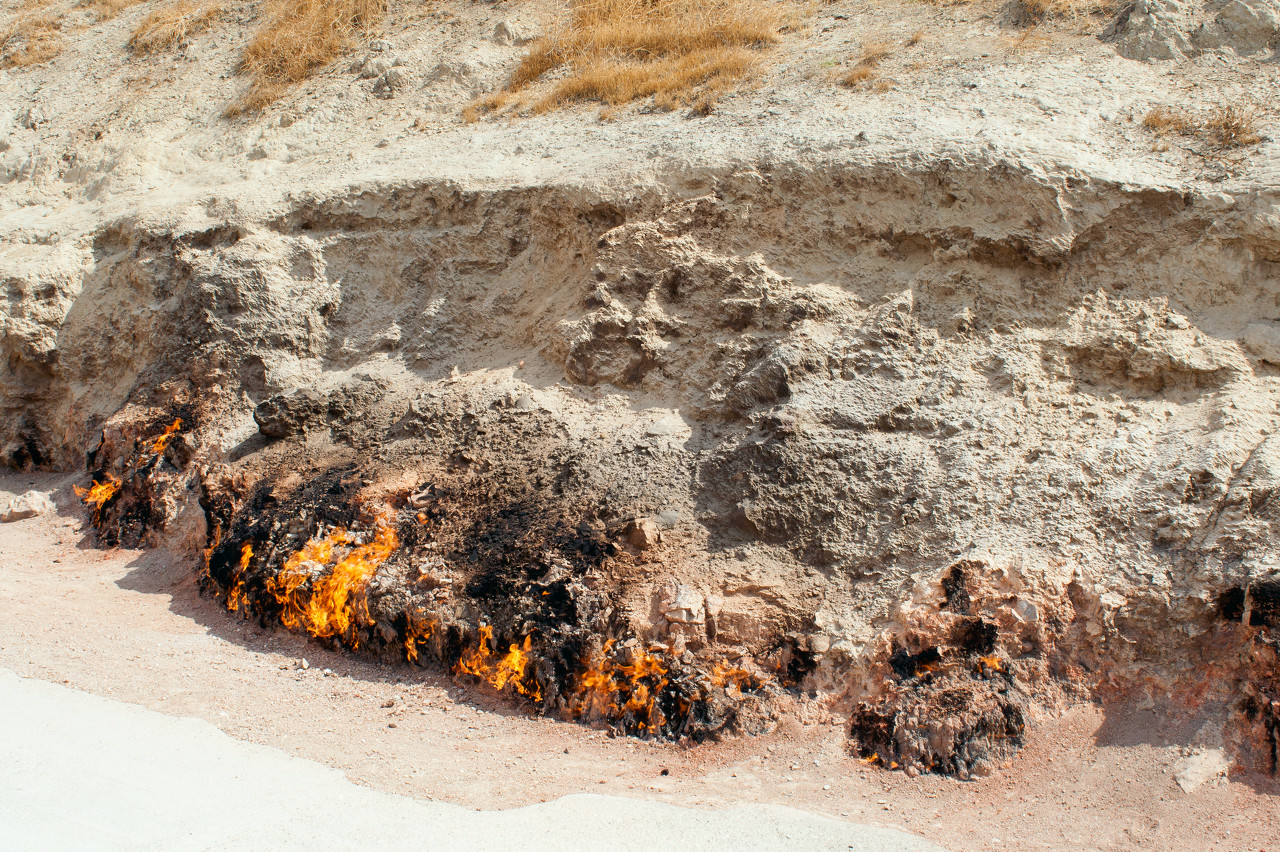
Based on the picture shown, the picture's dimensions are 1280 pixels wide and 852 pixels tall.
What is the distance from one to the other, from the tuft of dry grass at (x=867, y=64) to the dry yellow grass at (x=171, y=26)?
27.2ft

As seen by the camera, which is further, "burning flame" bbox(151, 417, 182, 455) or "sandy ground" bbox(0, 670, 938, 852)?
"burning flame" bbox(151, 417, 182, 455)

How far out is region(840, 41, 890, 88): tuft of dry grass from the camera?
7.32 m

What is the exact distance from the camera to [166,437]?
7.36 m

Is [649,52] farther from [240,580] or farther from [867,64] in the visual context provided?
[240,580]

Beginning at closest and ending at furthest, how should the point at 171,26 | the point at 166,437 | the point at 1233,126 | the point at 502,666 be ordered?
1. the point at 502,666
2. the point at 1233,126
3. the point at 166,437
4. the point at 171,26

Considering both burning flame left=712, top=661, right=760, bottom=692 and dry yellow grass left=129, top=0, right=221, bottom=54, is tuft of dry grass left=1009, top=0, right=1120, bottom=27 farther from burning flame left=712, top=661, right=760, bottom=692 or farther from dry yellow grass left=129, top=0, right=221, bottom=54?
dry yellow grass left=129, top=0, right=221, bottom=54

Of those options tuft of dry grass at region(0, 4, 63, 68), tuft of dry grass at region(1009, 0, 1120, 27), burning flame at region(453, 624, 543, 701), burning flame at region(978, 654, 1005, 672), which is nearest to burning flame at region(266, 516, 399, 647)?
burning flame at region(453, 624, 543, 701)

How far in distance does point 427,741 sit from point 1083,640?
3.53 m

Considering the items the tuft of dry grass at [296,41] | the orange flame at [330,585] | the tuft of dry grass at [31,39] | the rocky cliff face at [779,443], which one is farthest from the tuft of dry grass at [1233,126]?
the tuft of dry grass at [31,39]

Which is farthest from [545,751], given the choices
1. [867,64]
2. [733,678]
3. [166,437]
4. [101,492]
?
[867,64]

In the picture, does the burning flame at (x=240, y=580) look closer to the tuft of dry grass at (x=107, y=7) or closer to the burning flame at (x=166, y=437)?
the burning flame at (x=166, y=437)

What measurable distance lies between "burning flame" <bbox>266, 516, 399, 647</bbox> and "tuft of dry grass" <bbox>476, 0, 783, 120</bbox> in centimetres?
453

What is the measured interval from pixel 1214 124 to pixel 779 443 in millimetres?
3751

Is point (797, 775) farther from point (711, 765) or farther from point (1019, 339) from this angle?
point (1019, 339)
